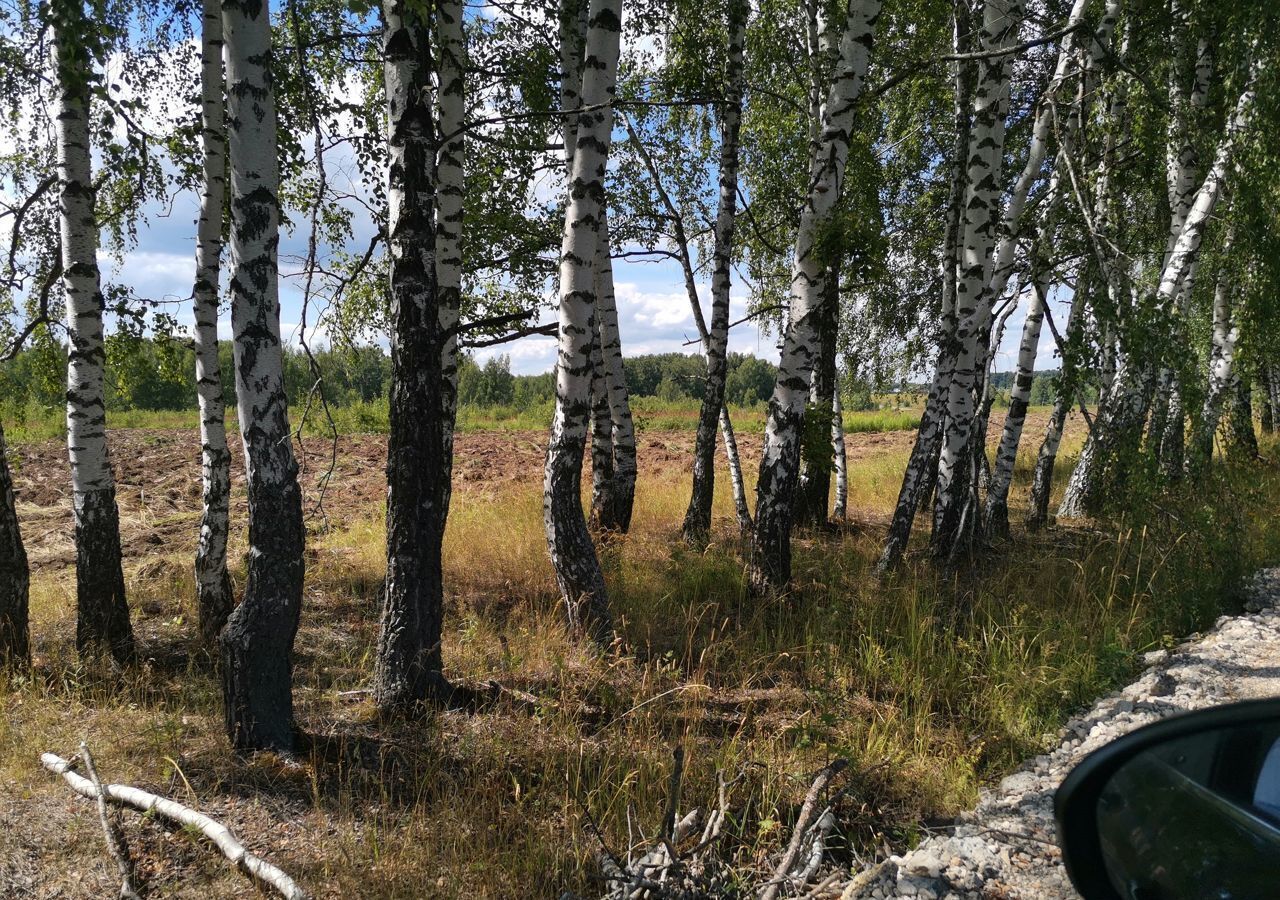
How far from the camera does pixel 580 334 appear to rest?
5.01 m

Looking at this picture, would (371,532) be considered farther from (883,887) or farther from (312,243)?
(883,887)

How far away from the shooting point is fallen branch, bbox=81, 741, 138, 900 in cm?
258

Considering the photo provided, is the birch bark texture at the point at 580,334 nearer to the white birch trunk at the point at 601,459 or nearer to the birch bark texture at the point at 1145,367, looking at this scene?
the white birch trunk at the point at 601,459

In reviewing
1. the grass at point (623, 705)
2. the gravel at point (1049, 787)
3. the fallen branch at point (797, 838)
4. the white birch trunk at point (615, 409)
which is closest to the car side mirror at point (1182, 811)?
the gravel at point (1049, 787)

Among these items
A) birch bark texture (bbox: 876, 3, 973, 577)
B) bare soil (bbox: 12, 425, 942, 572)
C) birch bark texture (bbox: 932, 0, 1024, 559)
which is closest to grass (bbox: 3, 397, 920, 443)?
bare soil (bbox: 12, 425, 942, 572)

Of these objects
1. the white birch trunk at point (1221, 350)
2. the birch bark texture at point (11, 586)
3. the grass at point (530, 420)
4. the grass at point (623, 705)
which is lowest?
the grass at point (623, 705)

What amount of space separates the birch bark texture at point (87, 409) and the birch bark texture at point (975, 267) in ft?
24.0

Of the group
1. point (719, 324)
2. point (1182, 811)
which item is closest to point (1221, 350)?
point (719, 324)

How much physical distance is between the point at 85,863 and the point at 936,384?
26.1 feet

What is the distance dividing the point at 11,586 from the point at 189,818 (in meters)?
3.50

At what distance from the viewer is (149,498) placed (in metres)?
13.9

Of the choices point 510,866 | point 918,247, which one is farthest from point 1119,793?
point 918,247

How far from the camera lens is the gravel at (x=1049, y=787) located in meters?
2.66

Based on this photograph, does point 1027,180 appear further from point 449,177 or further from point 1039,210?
point 449,177
